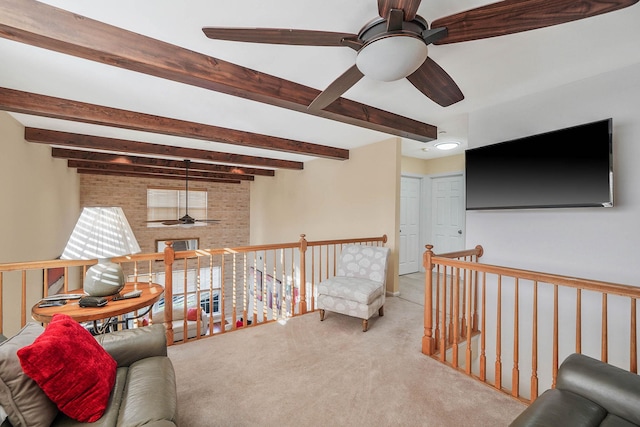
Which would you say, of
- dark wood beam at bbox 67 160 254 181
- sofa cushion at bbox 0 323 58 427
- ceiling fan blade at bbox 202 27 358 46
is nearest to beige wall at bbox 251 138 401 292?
dark wood beam at bbox 67 160 254 181

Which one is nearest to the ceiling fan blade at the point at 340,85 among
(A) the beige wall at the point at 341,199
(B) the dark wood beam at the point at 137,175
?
(A) the beige wall at the point at 341,199

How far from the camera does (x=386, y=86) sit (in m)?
2.48

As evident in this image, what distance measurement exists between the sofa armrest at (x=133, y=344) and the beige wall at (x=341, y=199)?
310cm

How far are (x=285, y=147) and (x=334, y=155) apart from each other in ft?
2.90

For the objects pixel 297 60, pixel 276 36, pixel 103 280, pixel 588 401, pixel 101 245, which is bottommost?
pixel 588 401

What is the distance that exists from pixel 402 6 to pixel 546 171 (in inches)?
83.2

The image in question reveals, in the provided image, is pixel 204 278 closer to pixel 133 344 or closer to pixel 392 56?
pixel 133 344

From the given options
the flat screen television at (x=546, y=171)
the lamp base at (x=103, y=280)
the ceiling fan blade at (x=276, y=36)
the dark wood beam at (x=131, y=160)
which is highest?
the dark wood beam at (x=131, y=160)

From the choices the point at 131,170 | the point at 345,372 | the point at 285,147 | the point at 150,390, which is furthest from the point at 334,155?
the point at 131,170

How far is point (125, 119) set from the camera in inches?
119

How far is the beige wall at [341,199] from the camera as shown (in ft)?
13.4

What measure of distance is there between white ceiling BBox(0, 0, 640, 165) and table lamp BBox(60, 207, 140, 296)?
1.18 metres

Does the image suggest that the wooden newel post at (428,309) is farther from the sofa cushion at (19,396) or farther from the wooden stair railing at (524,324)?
the sofa cushion at (19,396)

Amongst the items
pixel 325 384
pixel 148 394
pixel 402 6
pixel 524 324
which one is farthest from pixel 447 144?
pixel 148 394
